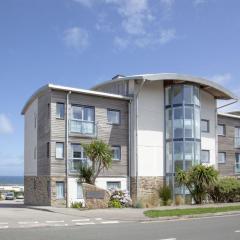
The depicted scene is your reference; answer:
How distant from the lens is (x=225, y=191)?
3112 centimetres

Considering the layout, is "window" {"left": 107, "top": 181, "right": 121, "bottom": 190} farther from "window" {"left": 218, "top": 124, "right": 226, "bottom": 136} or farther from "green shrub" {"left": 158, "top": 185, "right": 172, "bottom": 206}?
"window" {"left": 218, "top": 124, "right": 226, "bottom": 136}

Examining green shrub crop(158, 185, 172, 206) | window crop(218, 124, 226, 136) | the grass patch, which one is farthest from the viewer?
window crop(218, 124, 226, 136)

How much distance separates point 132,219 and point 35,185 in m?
14.3

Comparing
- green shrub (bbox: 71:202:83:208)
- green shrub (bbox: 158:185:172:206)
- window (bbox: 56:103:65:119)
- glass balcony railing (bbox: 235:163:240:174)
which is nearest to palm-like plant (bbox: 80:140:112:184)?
green shrub (bbox: 71:202:83:208)

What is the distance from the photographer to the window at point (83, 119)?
31734mm

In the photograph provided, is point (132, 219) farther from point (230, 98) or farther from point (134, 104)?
point (230, 98)

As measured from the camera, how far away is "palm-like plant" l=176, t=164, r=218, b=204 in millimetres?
30123

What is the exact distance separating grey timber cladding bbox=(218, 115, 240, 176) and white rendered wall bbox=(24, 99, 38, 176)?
15.5 m

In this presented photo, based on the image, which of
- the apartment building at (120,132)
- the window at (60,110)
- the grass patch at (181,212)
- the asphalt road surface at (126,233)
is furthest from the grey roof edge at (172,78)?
the asphalt road surface at (126,233)

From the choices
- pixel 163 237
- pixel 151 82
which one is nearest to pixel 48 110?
pixel 151 82

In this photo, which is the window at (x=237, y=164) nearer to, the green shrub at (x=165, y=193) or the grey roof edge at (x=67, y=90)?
the green shrub at (x=165, y=193)

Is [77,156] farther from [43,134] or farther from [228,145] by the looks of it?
[228,145]

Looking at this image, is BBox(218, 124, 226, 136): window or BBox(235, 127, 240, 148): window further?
BBox(235, 127, 240, 148): window

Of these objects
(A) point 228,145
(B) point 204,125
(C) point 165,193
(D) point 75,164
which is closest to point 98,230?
(D) point 75,164
